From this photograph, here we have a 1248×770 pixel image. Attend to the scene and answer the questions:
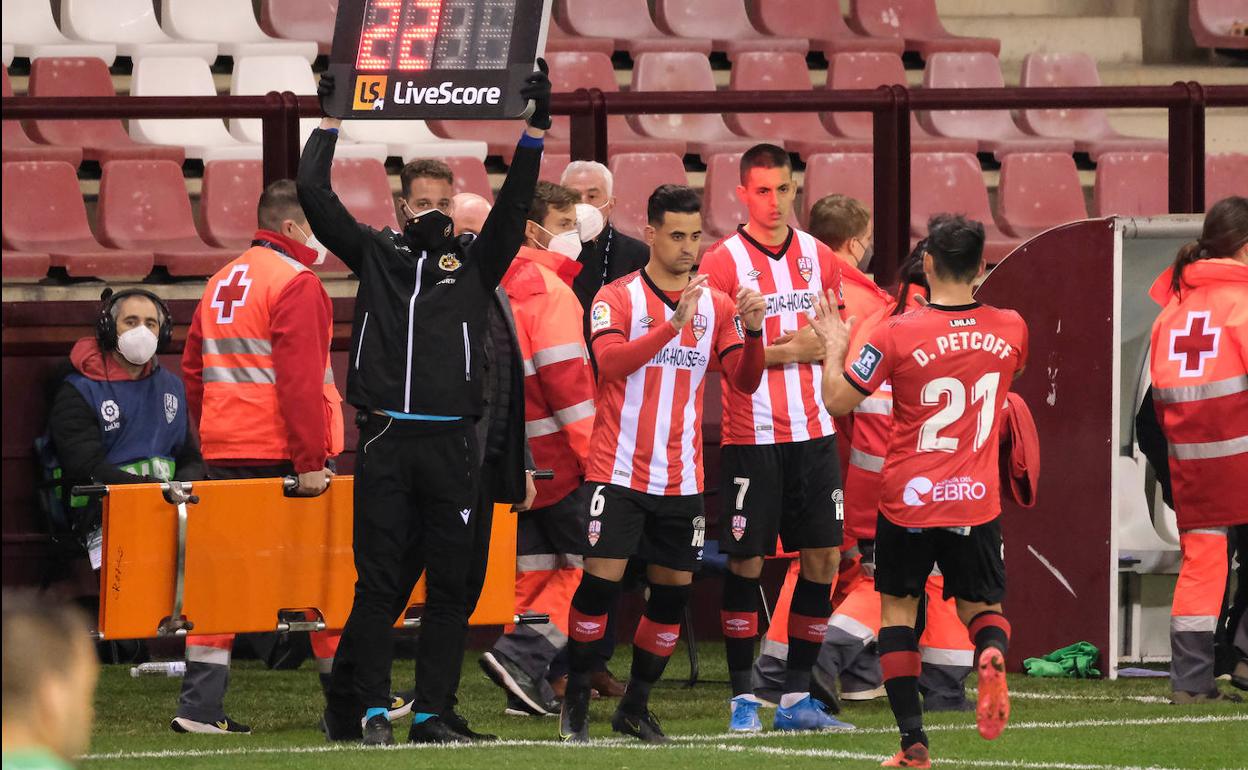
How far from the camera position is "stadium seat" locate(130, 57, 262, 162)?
11.7m

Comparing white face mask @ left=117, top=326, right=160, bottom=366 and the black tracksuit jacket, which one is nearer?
the black tracksuit jacket

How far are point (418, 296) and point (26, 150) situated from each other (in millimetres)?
4574

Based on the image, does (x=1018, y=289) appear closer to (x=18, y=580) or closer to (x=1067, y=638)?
(x=1067, y=638)

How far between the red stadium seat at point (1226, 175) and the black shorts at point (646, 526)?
Answer: 22.6 ft

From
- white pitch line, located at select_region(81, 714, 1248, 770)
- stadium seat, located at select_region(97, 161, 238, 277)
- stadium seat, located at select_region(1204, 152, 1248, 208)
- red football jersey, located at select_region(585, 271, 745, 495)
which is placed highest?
stadium seat, located at select_region(1204, 152, 1248, 208)

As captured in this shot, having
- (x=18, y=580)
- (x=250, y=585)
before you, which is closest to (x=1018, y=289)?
(x=250, y=585)

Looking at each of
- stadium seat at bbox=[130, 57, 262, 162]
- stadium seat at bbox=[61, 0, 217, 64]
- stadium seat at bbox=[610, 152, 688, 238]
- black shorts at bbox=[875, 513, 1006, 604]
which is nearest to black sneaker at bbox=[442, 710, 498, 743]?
black shorts at bbox=[875, 513, 1006, 604]

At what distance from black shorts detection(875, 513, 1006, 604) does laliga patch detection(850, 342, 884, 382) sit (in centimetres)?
47

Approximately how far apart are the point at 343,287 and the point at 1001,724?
5532 mm

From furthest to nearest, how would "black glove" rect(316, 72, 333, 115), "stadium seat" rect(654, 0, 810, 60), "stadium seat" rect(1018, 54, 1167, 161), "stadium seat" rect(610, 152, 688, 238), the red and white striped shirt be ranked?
"stadium seat" rect(1018, 54, 1167, 161), "stadium seat" rect(654, 0, 810, 60), "stadium seat" rect(610, 152, 688, 238), the red and white striped shirt, "black glove" rect(316, 72, 333, 115)

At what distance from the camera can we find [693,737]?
7.38 metres

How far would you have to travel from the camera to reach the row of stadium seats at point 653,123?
11.4 metres

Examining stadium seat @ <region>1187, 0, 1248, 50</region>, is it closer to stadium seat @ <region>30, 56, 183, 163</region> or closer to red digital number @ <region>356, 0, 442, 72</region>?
stadium seat @ <region>30, 56, 183, 163</region>

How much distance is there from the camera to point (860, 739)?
24.0 feet
